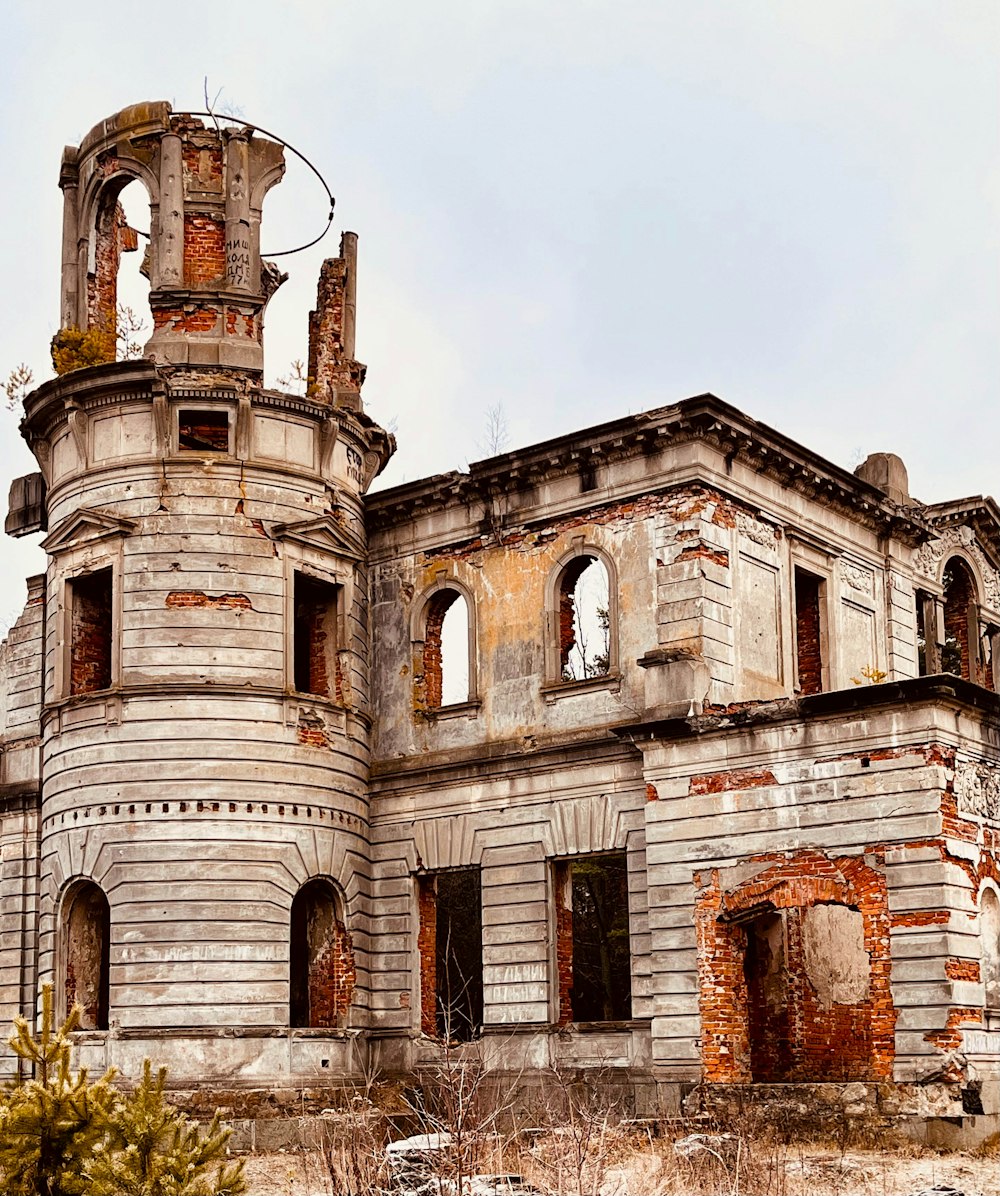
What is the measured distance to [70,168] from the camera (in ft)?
77.7

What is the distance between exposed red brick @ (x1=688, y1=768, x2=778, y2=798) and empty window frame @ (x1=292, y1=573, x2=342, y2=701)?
558cm

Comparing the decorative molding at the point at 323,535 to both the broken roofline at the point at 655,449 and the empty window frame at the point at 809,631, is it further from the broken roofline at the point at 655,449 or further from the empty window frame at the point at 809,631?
the empty window frame at the point at 809,631

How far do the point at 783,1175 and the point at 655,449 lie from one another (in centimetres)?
1038

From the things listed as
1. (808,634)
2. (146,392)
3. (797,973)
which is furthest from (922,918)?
(146,392)

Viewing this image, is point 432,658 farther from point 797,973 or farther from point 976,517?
point 976,517

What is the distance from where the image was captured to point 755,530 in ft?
71.2

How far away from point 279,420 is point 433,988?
7.59 m

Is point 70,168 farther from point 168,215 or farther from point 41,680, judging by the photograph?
point 41,680

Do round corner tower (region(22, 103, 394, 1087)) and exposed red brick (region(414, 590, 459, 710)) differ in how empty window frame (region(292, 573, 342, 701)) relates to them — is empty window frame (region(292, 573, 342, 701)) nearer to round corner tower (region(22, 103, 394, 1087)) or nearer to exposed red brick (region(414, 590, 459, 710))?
round corner tower (region(22, 103, 394, 1087))

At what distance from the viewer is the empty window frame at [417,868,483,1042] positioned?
2205 centimetres

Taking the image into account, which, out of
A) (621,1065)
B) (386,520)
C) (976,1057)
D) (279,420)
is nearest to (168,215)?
(279,420)

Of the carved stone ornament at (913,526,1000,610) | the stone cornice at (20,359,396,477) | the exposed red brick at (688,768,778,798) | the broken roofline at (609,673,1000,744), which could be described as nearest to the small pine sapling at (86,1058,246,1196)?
the broken roofline at (609,673,1000,744)

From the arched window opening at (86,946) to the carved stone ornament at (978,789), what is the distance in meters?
10.3

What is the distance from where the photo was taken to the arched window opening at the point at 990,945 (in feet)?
58.0
